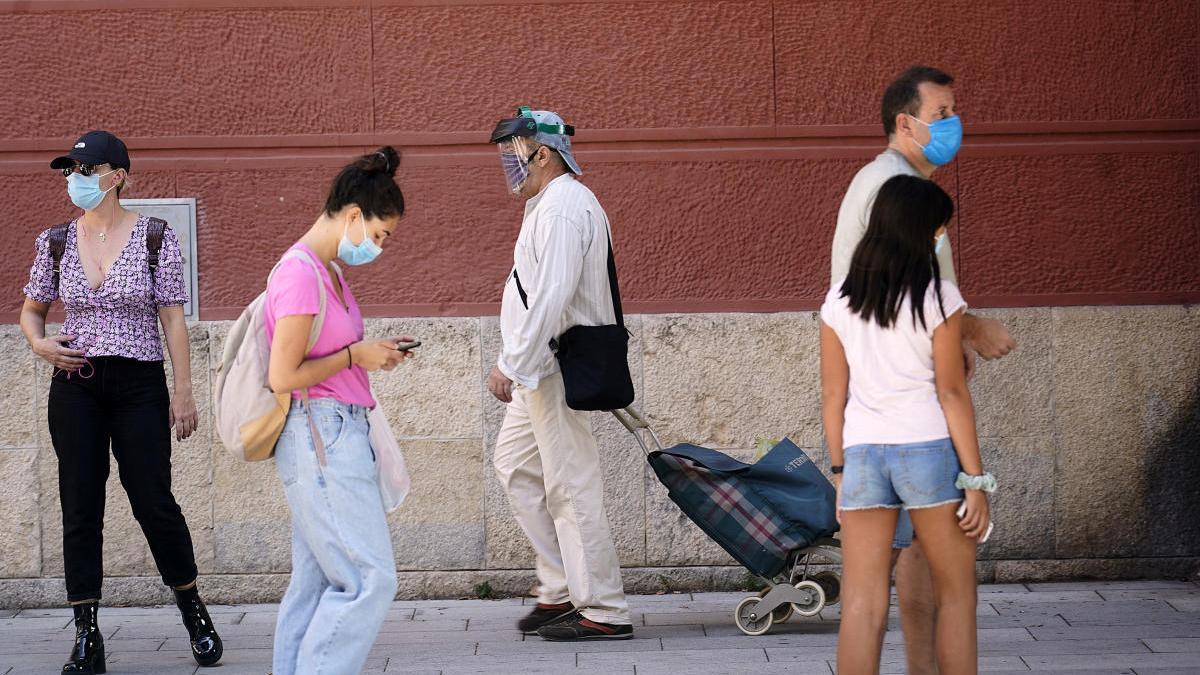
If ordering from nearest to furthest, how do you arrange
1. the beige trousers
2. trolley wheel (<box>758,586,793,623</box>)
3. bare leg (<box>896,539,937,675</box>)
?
1. bare leg (<box>896,539,937,675</box>)
2. the beige trousers
3. trolley wheel (<box>758,586,793,623</box>)

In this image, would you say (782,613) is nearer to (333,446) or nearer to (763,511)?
(763,511)

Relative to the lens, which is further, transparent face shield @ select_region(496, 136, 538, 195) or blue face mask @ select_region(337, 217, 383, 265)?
transparent face shield @ select_region(496, 136, 538, 195)

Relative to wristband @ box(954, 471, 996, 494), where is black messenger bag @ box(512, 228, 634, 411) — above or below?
above

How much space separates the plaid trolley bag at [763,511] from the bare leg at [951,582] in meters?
1.58

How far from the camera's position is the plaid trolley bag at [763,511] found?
561 cm

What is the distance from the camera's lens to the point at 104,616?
6.38 metres

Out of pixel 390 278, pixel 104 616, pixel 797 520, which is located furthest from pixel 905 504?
pixel 104 616

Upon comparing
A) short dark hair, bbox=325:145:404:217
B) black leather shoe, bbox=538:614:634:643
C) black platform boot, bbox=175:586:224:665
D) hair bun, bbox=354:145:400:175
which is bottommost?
black leather shoe, bbox=538:614:634:643

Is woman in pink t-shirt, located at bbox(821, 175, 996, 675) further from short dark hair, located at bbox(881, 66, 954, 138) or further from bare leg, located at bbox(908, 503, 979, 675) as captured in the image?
short dark hair, located at bbox(881, 66, 954, 138)

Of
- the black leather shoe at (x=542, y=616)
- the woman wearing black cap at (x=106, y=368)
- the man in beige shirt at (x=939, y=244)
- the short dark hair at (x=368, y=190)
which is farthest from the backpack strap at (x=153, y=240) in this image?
the man in beige shirt at (x=939, y=244)

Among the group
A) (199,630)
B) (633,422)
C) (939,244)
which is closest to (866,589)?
(939,244)

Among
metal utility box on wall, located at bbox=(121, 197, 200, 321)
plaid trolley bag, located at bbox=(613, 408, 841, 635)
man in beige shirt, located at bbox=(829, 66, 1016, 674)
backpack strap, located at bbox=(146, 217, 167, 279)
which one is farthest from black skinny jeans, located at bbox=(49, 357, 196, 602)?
man in beige shirt, located at bbox=(829, 66, 1016, 674)

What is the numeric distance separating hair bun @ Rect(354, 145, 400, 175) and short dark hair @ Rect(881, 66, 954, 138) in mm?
1460

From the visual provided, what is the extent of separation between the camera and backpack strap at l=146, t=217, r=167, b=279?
5.37 metres
